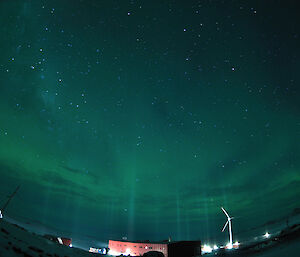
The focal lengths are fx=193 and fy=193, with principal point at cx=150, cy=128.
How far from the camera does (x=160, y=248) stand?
216 ft

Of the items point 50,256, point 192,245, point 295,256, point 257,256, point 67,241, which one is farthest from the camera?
point 67,241

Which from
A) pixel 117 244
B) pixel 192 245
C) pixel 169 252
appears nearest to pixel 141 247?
pixel 117 244

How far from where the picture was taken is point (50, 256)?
1496 cm

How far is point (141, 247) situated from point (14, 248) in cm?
7417

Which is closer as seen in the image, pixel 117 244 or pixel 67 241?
pixel 67 241

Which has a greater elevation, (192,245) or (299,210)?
(299,210)

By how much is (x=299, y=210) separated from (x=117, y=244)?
3084 inches

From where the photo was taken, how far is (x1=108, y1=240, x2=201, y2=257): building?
50969mm

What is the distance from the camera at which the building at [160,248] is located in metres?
51.0

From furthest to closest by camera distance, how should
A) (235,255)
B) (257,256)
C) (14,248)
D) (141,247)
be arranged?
(141,247) → (235,255) → (257,256) → (14,248)

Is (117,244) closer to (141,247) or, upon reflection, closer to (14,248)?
(141,247)

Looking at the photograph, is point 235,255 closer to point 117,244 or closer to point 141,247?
point 141,247

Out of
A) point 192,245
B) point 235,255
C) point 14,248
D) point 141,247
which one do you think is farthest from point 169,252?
point 14,248

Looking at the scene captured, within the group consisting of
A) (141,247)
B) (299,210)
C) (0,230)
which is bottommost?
(141,247)
